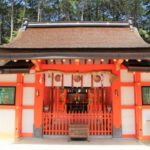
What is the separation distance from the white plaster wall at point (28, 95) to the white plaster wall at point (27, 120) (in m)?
0.26

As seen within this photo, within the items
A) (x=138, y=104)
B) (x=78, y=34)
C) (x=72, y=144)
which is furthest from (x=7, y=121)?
(x=138, y=104)

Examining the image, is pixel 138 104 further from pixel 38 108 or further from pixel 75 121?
pixel 38 108

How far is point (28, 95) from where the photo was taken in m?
8.45

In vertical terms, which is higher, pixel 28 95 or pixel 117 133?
pixel 28 95

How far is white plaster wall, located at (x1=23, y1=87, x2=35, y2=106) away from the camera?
8.44 m

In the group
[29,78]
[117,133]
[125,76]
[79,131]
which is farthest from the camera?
[29,78]

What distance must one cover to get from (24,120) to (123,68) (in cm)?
372

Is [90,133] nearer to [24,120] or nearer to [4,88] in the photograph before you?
[24,120]

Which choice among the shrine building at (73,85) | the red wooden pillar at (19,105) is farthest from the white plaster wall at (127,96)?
the red wooden pillar at (19,105)

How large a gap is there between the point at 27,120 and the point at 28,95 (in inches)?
32.6

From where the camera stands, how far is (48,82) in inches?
332

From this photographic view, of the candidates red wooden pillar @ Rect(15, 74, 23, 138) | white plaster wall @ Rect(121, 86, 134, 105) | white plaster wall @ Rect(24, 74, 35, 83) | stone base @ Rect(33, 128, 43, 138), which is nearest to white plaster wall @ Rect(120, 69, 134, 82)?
white plaster wall @ Rect(121, 86, 134, 105)

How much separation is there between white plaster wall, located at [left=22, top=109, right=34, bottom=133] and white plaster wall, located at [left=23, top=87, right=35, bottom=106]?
0.87 feet

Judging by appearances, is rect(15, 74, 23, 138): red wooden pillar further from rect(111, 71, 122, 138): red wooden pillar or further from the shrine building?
rect(111, 71, 122, 138): red wooden pillar
